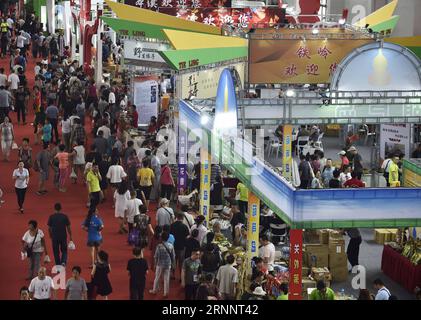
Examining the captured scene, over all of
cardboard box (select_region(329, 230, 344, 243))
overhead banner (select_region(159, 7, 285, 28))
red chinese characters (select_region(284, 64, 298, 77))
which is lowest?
cardboard box (select_region(329, 230, 344, 243))

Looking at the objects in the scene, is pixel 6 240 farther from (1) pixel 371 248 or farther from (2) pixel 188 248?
(1) pixel 371 248

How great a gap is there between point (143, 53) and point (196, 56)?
4.66 metres

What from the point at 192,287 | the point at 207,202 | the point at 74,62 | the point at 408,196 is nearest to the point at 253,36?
the point at 207,202

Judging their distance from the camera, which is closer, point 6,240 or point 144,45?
point 6,240

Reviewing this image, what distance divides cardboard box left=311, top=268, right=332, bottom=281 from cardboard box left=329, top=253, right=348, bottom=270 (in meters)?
0.85

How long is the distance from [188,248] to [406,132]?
30.1 ft

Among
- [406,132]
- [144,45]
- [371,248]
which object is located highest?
[144,45]

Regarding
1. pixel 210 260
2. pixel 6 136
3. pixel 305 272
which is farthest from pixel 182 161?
pixel 210 260

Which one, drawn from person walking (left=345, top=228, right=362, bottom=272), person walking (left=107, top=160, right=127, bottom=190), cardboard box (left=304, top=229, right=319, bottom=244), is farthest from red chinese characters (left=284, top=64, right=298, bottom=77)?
person walking (left=345, top=228, right=362, bottom=272)

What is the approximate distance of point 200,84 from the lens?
72.8 feet

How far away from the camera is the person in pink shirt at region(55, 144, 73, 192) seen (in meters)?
22.6

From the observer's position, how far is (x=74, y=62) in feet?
115

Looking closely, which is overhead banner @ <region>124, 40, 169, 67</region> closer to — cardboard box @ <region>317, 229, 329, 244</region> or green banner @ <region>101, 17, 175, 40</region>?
green banner @ <region>101, 17, 175, 40</region>

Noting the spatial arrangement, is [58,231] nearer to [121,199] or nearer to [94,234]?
[94,234]
